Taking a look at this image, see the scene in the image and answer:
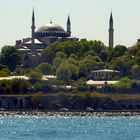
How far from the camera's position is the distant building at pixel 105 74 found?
167 metres

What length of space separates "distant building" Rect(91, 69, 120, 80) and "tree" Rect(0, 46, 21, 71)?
17776 millimetres

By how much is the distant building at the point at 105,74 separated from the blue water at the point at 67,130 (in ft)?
156

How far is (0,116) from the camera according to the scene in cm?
13362

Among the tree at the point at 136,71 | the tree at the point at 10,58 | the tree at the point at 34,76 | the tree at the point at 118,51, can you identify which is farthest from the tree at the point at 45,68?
the tree at the point at 118,51

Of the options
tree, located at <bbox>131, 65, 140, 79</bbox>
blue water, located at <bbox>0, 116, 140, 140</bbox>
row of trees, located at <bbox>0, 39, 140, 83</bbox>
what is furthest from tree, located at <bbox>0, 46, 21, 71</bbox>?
blue water, located at <bbox>0, 116, 140, 140</bbox>

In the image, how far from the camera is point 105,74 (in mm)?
167375

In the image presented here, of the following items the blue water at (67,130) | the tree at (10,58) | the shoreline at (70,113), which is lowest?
the shoreline at (70,113)

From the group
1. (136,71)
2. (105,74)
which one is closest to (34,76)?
(105,74)

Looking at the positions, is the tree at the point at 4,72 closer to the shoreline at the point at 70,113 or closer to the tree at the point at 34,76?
the tree at the point at 34,76

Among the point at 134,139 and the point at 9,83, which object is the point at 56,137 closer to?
the point at 134,139

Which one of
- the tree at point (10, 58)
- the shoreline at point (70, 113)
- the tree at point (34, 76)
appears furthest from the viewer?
the tree at point (10, 58)

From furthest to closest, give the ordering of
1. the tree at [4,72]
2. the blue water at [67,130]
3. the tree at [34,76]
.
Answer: the tree at [4,72] → the tree at [34,76] → the blue water at [67,130]

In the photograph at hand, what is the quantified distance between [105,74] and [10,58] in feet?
67.3

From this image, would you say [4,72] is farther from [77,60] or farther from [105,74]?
[105,74]
